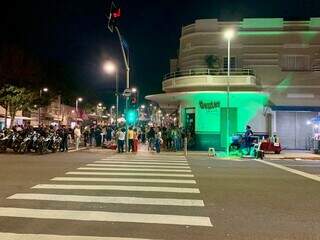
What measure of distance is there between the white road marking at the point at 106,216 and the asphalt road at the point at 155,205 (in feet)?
0.06

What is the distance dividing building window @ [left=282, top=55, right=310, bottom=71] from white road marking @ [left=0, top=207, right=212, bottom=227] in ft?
107

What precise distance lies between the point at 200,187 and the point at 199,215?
3.94 m

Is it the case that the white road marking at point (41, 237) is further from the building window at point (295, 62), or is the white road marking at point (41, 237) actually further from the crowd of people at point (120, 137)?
the building window at point (295, 62)

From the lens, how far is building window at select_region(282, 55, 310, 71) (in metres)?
40.2

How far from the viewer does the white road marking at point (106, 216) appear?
30.2 ft

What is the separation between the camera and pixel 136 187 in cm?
1354

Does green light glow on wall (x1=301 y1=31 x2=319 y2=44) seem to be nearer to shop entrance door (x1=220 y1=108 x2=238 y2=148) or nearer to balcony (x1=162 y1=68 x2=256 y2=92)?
balcony (x1=162 y1=68 x2=256 y2=92)

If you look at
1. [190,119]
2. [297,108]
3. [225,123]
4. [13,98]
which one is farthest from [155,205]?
[13,98]

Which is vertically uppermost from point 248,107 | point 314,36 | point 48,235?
point 314,36

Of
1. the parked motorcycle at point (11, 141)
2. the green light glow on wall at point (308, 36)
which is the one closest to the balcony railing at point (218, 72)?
the green light glow on wall at point (308, 36)

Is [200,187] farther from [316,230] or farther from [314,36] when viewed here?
[314,36]

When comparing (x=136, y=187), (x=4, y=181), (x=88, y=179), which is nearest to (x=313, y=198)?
(x=136, y=187)

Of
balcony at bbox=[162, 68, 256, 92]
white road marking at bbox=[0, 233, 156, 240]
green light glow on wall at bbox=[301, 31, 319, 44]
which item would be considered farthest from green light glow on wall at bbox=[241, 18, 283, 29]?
white road marking at bbox=[0, 233, 156, 240]

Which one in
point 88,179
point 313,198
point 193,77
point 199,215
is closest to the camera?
point 199,215
